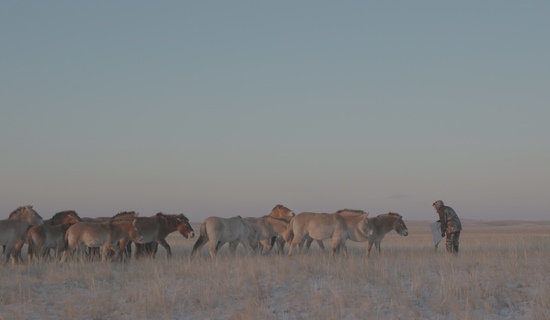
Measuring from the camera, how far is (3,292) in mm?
12523

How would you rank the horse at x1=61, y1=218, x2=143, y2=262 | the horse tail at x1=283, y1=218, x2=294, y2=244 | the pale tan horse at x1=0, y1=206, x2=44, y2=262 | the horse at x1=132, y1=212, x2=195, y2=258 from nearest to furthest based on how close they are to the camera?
the pale tan horse at x1=0, y1=206, x2=44, y2=262, the horse at x1=61, y1=218, x2=143, y2=262, the horse at x1=132, y1=212, x2=195, y2=258, the horse tail at x1=283, y1=218, x2=294, y2=244

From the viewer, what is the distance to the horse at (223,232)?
20.8m

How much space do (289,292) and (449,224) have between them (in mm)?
10329

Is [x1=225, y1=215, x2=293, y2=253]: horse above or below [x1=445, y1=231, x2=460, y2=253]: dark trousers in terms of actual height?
above

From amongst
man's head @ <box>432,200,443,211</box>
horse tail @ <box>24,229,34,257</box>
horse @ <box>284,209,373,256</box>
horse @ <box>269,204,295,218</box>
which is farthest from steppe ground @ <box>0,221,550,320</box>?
horse @ <box>269,204,295,218</box>

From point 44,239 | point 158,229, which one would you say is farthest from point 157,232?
point 44,239

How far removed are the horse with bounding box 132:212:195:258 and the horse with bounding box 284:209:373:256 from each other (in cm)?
365

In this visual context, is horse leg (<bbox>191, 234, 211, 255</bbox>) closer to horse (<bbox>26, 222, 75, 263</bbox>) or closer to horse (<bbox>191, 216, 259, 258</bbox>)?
horse (<bbox>191, 216, 259, 258</bbox>)

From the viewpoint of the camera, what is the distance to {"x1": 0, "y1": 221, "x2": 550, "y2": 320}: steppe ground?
35.8 ft

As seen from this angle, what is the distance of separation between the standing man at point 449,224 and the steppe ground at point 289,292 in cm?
537

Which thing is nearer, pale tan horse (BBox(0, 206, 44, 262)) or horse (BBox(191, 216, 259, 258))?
pale tan horse (BBox(0, 206, 44, 262))

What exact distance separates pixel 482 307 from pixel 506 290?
1.15 metres

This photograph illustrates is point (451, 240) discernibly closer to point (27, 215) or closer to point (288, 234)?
point (288, 234)

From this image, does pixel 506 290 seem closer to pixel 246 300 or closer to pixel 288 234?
pixel 246 300
